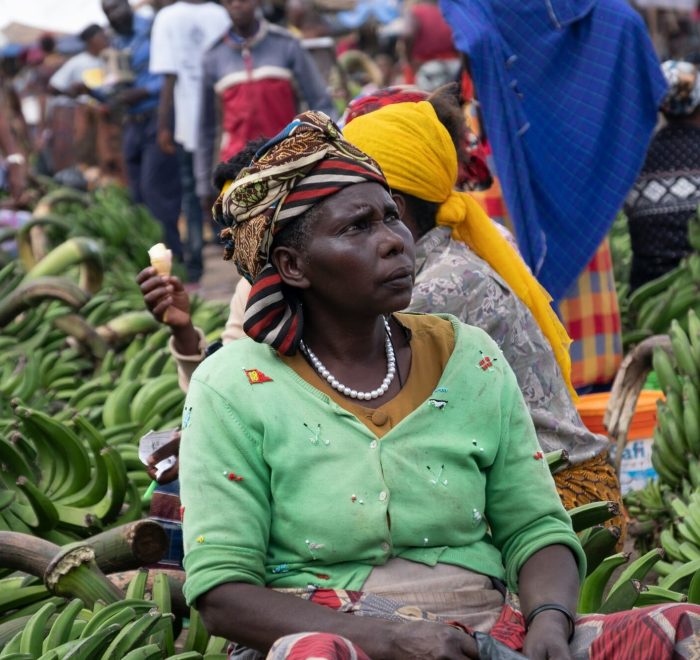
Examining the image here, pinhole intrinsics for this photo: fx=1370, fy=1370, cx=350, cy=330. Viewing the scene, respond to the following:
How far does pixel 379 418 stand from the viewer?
2533 millimetres

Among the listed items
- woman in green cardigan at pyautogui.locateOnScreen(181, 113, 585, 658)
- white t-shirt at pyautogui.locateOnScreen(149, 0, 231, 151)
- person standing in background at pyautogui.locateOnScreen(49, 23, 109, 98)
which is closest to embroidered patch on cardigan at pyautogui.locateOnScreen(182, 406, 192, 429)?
woman in green cardigan at pyautogui.locateOnScreen(181, 113, 585, 658)

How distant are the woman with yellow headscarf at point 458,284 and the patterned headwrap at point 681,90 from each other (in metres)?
2.96

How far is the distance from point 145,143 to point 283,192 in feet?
30.4

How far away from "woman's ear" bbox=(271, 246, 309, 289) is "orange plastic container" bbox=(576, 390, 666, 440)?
2389 millimetres

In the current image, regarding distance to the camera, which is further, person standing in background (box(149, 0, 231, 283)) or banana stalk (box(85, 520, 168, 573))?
person standing in background (box(149, 0, 231, 283))

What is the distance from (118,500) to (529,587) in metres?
1.89

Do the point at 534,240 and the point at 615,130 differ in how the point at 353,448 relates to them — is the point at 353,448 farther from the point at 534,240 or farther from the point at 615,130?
the point at 615,130

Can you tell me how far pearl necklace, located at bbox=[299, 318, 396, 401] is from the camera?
2.59 meters

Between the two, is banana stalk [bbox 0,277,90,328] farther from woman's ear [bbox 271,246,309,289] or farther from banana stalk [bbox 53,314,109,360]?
woman's ear [bbox 271,246,309,289]

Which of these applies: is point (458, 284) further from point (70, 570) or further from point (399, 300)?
point (70, 570)

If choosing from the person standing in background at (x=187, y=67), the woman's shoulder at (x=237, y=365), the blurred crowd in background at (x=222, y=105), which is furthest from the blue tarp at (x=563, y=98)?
the person standing in background at (x=187, y=67)

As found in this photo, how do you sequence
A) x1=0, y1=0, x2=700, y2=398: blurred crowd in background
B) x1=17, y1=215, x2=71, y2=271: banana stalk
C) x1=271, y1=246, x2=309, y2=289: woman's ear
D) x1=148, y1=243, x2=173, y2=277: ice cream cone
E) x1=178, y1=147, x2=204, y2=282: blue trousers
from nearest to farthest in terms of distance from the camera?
x1=271, y1=246, x2=309, y2=289: woman's ear, x1=148, y1=243, x2=173, y2=277: ice cream cone, x1=0, y1=0, x2=700, y2=398: blurred crowd in background, x1=17, y1=215, x2=71, y2=271: banana stalk, x1=178, y1=147, x2=204, y2=282: blue trousers

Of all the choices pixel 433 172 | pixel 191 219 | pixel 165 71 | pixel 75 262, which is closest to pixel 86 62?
pixel 165 71

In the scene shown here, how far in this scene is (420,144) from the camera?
11.7ft
